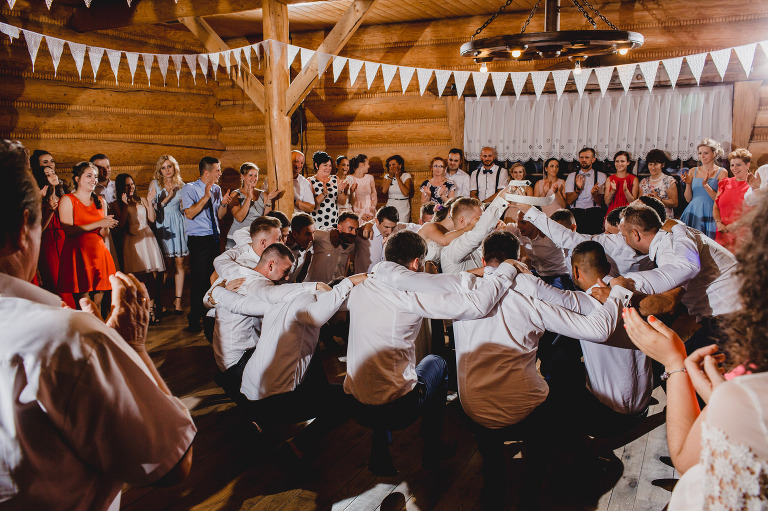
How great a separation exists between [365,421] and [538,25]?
6.03 m

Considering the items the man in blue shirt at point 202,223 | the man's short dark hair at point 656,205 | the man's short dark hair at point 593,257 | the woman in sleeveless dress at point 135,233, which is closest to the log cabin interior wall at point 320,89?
the woman in sleeveless dress at point 135,233

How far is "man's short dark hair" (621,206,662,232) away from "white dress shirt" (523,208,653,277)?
0.35 metres

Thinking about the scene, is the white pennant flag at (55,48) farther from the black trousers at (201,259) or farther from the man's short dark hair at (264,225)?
the man's short dark hair at (264,225)

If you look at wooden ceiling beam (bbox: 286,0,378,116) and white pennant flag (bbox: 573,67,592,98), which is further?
white pennant flag (bbox: 573,67,592,98)

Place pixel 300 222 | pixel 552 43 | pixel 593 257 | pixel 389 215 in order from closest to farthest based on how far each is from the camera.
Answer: pixel 593 257 < pixel 552 43 < pixel 300 222 < pixel 389 215

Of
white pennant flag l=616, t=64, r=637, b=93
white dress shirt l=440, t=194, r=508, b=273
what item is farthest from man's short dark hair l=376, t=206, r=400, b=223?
white pennant flag l=616, t=64, r=637, b=93

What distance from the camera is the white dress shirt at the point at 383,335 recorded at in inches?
97.6

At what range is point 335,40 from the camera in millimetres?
5641

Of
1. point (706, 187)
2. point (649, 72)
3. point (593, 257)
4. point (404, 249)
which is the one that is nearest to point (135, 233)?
point (404, 249)

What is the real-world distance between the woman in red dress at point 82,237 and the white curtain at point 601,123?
4673 mm

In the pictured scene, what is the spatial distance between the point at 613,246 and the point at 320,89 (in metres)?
5.55

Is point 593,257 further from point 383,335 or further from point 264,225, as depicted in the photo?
point 264,225

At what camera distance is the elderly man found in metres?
0.88

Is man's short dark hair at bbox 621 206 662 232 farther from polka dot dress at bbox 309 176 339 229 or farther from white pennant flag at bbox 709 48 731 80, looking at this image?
polka dot dress at bbox 309 176 339 229
